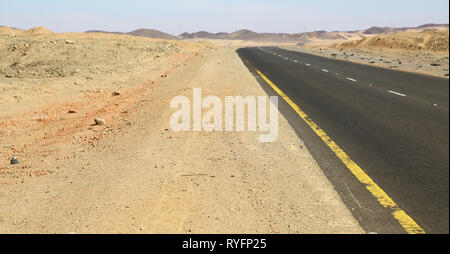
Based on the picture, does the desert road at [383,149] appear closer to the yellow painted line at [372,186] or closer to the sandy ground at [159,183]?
the yellow painted line at [372,186]

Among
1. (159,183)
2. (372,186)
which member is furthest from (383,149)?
(159,183)

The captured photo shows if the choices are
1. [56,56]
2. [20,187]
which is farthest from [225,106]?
[56,56]

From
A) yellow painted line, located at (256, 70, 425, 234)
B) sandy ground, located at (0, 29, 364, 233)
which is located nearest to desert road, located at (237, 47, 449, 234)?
yellow painted line, located at (256, 70, 425, 234)

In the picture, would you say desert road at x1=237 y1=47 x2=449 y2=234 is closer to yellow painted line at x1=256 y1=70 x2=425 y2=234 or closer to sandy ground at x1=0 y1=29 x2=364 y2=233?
yellow painted line at x1=256 y1=70 x2=425 y2=234

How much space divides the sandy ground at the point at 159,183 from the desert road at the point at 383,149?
29cm

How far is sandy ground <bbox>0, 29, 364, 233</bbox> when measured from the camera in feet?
12.4

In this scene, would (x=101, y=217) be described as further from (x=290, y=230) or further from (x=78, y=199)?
(x=290, y=230)

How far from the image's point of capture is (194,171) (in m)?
5.21

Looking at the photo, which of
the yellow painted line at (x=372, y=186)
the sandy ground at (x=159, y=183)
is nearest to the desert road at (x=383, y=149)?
the yellow painted line at (x=372, y=186)

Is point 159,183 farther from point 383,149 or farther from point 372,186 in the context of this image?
point 383,149

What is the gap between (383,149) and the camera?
606 cm

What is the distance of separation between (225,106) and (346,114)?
9.72ft

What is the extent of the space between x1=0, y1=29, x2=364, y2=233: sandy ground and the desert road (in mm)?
289

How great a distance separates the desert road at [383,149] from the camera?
3.91 meters
